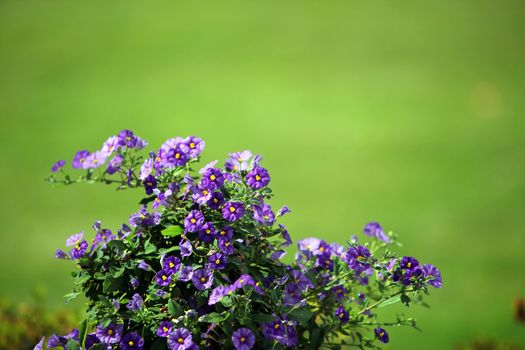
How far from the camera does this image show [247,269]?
219cm

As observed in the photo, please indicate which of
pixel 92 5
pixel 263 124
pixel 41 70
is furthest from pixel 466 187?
pixel 92 5

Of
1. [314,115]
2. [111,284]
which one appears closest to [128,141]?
[111,284]

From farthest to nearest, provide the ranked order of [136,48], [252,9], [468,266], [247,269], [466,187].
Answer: [252,9] < [136,48] < [466,187] < [468,266] < [247,269]

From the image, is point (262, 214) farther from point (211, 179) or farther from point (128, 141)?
point (128, 141)

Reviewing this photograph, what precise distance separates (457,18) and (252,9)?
3.40 m

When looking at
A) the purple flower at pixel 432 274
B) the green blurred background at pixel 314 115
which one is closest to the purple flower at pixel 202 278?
the purple flower at pixel 432 274

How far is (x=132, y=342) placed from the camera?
2.10m

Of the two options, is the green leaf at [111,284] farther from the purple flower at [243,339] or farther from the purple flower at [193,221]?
the purple flower at [243,339]

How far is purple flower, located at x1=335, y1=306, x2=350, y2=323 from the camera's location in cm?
236

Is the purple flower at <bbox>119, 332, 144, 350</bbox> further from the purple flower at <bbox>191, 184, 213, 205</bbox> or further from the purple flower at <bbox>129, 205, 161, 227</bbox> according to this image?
the purple flower at <bbox>191, 184, 213, 205</bbox>

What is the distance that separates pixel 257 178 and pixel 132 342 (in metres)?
0.68

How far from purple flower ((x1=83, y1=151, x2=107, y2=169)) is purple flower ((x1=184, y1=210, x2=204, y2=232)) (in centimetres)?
44

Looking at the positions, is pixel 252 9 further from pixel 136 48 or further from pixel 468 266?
pixel 468 266

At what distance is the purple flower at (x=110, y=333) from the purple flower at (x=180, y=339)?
21 centimetres
